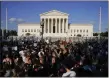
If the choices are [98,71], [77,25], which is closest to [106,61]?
[98,71]

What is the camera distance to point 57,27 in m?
50.0

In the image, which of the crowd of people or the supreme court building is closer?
the crowd of people

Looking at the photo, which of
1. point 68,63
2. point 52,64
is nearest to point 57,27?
point 52,64

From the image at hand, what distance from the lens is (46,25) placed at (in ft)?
163

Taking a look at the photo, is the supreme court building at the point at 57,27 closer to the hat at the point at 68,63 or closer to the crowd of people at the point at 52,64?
the crowd of people at the point at 52,64

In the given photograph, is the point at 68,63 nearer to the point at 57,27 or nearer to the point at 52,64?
the point at 52,64

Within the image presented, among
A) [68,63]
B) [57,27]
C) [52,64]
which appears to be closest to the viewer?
[68,63]

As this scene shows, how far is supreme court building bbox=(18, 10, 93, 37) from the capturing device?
47.6 metres

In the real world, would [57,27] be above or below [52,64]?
above

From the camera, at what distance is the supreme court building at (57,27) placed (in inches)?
1873

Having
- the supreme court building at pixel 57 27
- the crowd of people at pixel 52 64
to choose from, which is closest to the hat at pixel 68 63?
the crowd of people at pixel 52 64

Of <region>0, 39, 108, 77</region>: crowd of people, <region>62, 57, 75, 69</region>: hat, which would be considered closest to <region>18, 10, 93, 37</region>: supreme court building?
<region>0, 39, 108, 77</region>: crowd of people

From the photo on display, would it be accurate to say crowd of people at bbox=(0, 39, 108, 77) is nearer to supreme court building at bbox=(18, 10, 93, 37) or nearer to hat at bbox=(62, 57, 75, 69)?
hat at bbox=(62, 57, 75, 69)

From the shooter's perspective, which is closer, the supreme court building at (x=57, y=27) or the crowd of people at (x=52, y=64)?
the crowd of people at (x=52, y=64)
